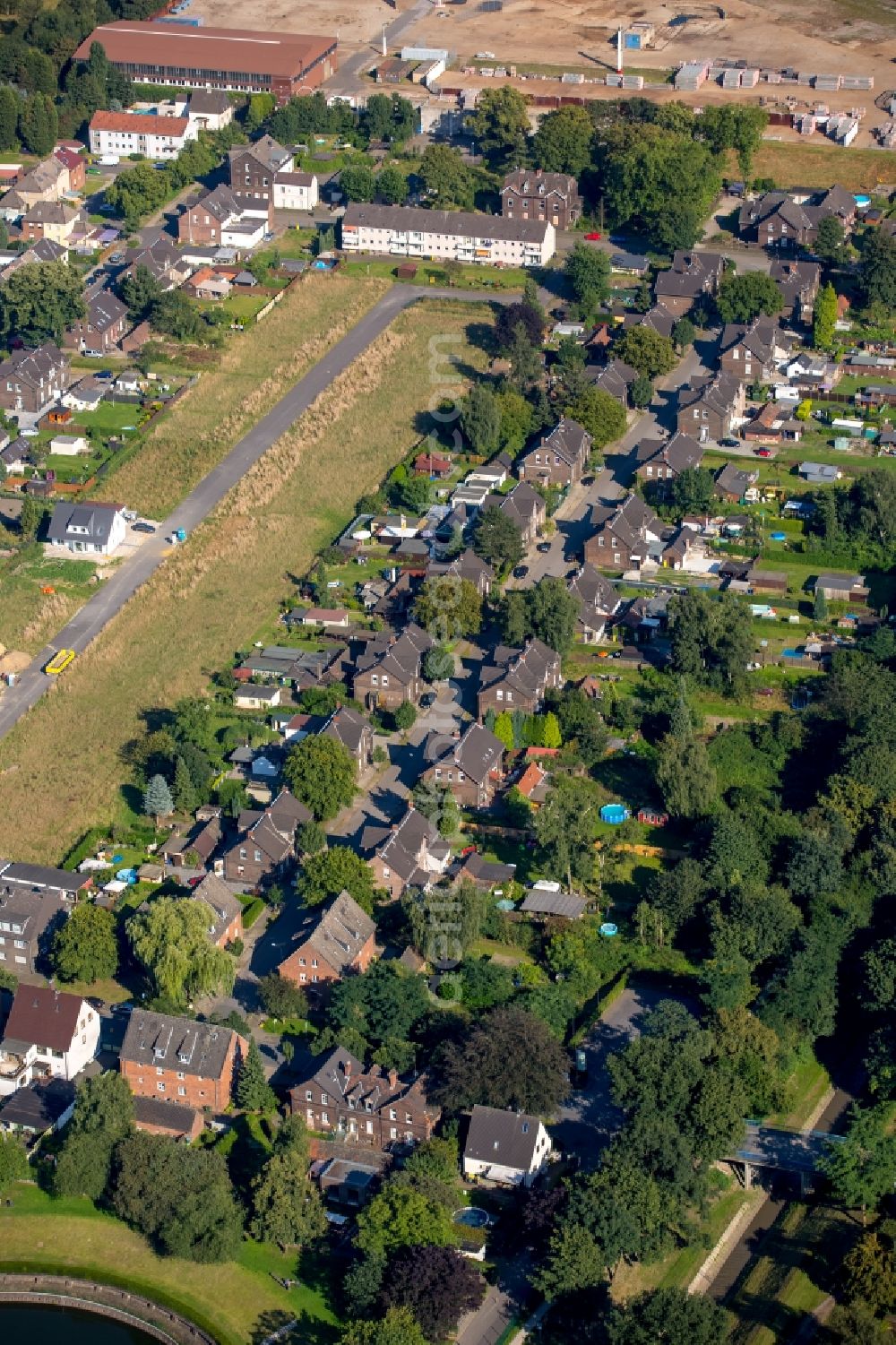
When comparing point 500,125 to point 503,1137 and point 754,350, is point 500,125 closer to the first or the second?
point 754,350

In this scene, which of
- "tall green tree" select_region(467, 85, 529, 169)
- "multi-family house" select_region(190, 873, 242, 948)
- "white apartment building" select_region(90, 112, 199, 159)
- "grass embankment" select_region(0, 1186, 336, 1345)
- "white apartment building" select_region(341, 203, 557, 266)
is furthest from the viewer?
"white apartment building" select_region(90, 112, 199, 159)

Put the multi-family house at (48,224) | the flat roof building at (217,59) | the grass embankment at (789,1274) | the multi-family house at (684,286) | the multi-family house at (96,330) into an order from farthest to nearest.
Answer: the flat roof building at (217,59), the multi-family house at (48,224), the multi-family house at (684,286), the multi-family house at (96,330), the grass embankment at (789,1274)

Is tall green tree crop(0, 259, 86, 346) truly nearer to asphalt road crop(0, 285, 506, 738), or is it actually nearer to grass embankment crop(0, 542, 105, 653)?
asphalt road crop(0, 285, 506, 738)

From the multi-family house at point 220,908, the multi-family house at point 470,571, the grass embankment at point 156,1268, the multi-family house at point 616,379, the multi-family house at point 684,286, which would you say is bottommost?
the grass embankment at point 156,1268

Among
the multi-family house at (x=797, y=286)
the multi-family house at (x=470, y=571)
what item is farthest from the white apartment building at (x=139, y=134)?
the multi-family house at (x=470, y=571)

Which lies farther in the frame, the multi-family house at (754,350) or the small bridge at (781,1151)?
the multi-family house at (754,350)

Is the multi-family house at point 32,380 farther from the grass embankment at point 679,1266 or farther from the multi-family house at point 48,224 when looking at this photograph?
the grass embankment at point 679,1266

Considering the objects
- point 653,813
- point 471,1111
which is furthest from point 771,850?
point 471,1111

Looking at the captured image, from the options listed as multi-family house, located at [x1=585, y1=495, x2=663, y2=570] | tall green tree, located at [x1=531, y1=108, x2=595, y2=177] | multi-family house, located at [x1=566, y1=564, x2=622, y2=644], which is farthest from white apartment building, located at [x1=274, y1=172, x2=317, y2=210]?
multi-family house, located at [x1=566, y1=564, x2=622, y2=644]
